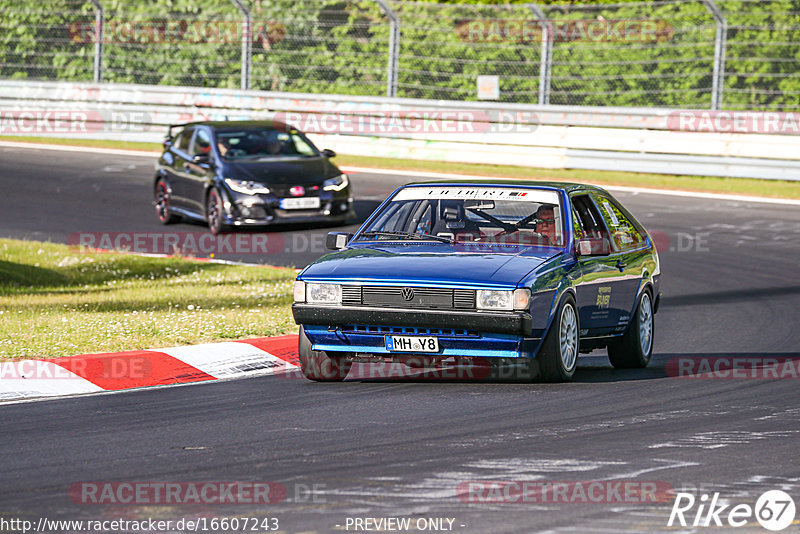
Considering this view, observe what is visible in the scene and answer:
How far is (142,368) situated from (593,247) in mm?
→ 3319

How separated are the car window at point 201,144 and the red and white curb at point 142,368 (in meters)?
9.57

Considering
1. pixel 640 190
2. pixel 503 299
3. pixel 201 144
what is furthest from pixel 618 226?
pixel 640 190

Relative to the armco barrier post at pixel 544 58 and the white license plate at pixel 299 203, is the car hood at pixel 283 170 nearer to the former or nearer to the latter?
the white license plate at pixel 299 203

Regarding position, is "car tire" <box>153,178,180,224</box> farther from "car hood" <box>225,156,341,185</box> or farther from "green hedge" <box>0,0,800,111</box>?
"green hedge" <box>0,0,800,111</box>

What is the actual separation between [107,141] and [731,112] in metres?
13.5

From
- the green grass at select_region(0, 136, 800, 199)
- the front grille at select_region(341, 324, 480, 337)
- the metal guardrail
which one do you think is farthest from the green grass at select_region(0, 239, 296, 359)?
the metal guardrail

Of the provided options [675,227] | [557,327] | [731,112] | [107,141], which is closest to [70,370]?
[557,327]

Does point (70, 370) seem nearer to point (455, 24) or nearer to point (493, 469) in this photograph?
point (493, 469)

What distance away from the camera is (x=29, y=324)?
11.8m

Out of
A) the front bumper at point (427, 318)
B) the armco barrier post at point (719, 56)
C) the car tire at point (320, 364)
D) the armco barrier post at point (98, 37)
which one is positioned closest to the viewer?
the front bumper at point (427, 318)

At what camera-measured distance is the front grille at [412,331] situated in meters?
8.99

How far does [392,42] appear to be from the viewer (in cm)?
2662

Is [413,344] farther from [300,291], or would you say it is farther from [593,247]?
[593,247]

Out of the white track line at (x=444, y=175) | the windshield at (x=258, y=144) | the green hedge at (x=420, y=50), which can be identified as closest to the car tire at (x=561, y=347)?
the windshield at (x=258, y=144)
